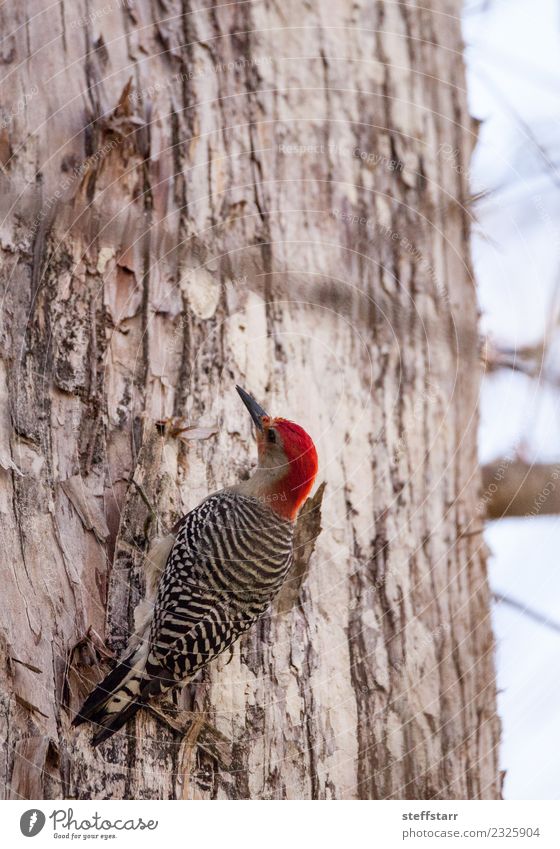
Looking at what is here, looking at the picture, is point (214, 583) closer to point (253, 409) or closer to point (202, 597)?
point (202, 597)

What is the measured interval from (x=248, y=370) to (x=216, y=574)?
865mm

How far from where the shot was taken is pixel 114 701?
2.86 metres

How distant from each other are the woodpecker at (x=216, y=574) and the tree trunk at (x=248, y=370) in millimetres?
93

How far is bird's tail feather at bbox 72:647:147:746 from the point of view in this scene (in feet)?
9.29

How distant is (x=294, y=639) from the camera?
331 centimetres

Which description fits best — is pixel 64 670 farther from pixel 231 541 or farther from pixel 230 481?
pixel 230 481

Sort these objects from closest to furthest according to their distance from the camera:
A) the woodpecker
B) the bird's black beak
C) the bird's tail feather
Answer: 1. the bird's tail feather
2. the woodpecker
3. the bird's black beak

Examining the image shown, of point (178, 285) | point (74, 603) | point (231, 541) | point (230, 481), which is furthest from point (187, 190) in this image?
point (74, 603)

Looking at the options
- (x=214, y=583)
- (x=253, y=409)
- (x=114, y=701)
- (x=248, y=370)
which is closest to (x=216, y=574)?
(x=214, y=583)

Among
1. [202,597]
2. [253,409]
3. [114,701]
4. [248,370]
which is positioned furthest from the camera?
[248,370]

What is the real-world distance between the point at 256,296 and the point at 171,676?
62.1 inches

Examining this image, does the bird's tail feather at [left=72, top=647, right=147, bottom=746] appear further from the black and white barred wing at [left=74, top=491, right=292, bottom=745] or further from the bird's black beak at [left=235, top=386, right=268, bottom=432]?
the bird's black beak at [left=235, top=386, right=268, bottom=432]

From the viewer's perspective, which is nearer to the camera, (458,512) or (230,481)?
(230,481)

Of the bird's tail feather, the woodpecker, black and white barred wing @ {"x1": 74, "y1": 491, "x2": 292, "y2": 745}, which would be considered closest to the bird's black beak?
the woodpecker
